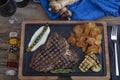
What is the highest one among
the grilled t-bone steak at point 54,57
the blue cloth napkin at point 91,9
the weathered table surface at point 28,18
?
the blue cloth napkin at point 91,9

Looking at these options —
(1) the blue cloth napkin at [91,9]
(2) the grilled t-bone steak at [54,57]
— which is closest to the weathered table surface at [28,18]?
(1) the blue cloth napkin at [91,9]

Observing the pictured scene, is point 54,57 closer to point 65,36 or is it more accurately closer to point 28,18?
point 65,36

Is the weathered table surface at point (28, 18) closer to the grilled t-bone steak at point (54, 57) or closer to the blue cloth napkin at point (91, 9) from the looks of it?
the blue cloth napkin at point (91, 9)


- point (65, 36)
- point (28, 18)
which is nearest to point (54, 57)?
point (65, 36)

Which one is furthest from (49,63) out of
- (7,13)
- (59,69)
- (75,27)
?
(7,13)

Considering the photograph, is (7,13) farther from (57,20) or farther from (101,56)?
(101,56)

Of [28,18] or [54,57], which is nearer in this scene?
[54,57]
